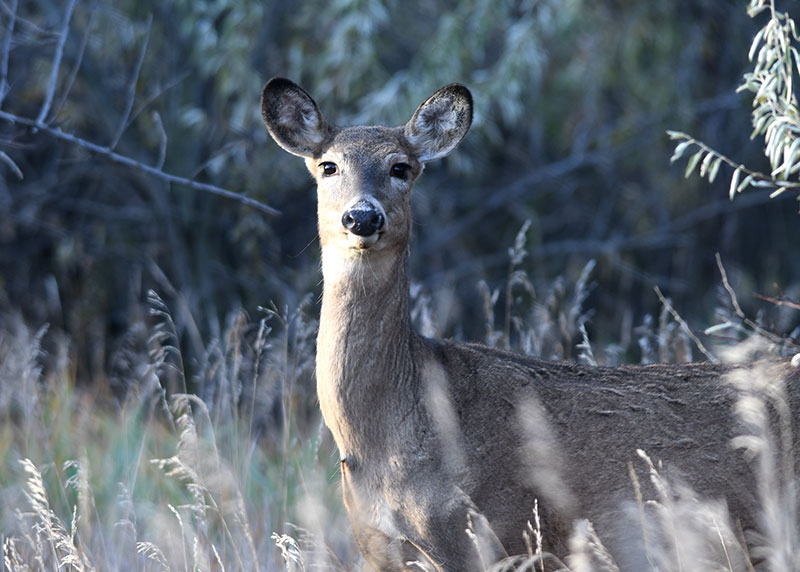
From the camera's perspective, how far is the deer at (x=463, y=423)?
14.6 feet

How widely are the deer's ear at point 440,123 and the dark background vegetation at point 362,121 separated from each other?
3.27 metres

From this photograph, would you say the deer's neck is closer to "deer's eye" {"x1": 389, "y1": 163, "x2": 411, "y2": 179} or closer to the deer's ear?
"deer's eye" {"x1": 389, "y1": 163, "x2": 411, "y2": 179}

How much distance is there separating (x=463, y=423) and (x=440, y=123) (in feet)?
4.96

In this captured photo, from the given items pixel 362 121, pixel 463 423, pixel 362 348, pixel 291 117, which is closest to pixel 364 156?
pixel 291 117

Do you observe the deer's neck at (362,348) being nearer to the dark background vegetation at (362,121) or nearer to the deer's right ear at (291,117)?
the deer's right ear at (291,117)

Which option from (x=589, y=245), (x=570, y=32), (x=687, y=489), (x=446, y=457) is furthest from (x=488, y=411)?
(x=589, y=245)

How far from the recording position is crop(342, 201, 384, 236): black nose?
4.58m

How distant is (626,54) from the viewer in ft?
38.1

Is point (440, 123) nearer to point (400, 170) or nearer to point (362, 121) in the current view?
point (400, 170)

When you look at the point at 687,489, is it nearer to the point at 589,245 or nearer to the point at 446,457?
the point at 446,457

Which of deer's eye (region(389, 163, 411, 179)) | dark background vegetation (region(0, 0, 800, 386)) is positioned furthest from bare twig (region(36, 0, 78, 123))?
dark background vegetation (region(0, 0, 800, 386))

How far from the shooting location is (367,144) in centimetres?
510

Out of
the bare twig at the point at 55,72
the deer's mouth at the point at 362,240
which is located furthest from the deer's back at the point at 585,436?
the bare twig at the point at 55,72

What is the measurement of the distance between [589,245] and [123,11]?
4.75m
